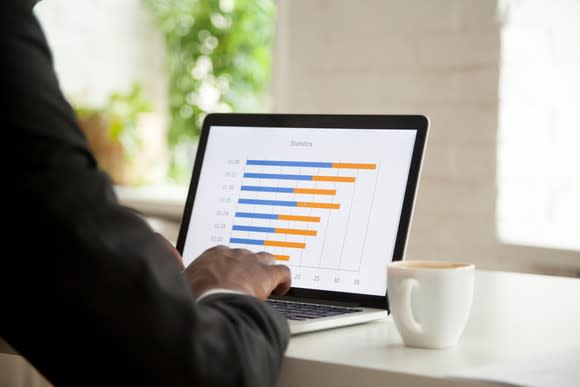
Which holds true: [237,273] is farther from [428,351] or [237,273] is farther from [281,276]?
[428,351]

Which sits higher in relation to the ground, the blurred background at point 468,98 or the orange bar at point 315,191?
the blurred background at point 468,98

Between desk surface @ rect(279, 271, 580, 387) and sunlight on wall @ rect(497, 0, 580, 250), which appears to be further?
sunlight on wall @ rect(497, 0, 580, 250)

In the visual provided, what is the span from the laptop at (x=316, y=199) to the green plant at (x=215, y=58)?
2045 millimetres

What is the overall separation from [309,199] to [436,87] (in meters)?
1.03

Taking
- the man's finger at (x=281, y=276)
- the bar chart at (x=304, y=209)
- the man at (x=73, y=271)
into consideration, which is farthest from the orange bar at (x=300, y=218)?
the man at (x=73, y=271)

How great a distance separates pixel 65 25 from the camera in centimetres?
317

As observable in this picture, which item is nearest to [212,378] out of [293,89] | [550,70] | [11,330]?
[11,330]

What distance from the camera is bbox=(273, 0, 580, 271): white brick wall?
1977 millimetres

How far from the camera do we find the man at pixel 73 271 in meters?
0.68

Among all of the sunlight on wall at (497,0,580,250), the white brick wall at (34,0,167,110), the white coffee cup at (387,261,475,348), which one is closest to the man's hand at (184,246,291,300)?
the white coffee cup at (387,261,475,348)

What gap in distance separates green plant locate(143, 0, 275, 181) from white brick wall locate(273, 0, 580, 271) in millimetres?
986

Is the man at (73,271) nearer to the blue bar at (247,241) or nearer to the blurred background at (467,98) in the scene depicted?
the blue bar at (247,241)

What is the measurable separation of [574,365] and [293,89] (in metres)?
1.62

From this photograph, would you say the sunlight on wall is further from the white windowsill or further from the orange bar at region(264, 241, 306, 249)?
the white windowsill
